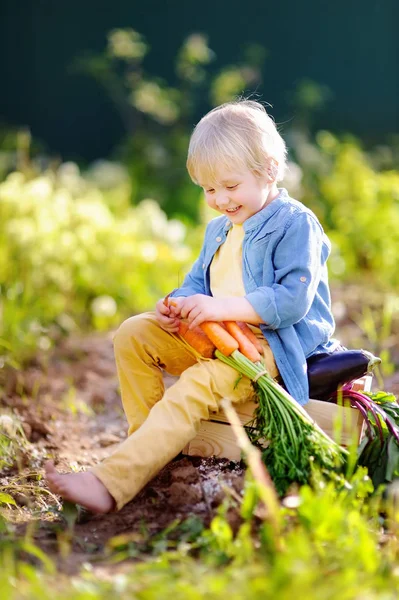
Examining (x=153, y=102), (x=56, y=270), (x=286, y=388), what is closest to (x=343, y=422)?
(x=286, y=388)

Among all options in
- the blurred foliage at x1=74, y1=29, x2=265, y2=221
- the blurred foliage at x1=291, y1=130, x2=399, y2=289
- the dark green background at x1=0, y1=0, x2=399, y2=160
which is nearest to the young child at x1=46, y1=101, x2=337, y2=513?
the blurred foliage at x1=291, y1=130, x2=399, y2=289

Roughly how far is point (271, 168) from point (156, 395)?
0.90 metres

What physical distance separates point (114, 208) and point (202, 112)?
8.55 feet

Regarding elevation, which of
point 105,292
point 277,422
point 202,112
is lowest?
point 105,292

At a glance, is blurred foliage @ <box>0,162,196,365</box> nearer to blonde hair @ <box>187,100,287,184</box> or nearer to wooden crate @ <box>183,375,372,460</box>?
wooden crate @ <box>183,375,372,460</box>

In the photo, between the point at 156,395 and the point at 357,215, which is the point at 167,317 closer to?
the point at 156,395

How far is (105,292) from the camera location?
520 cm

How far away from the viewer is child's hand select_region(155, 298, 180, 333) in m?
2.75

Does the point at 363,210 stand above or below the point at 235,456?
above

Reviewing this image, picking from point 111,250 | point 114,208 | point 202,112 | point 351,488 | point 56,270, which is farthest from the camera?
point 202,112

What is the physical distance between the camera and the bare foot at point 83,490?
2389 millimetres

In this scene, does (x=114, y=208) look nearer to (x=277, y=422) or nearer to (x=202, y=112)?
(x=202, y=112)

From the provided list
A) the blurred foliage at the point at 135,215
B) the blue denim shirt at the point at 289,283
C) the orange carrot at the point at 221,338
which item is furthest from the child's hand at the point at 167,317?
the blurred foliage at the point at 135,215

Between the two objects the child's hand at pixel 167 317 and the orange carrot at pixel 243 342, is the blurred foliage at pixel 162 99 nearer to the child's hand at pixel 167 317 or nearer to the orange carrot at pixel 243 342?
the child's hand at pixel 167 317
